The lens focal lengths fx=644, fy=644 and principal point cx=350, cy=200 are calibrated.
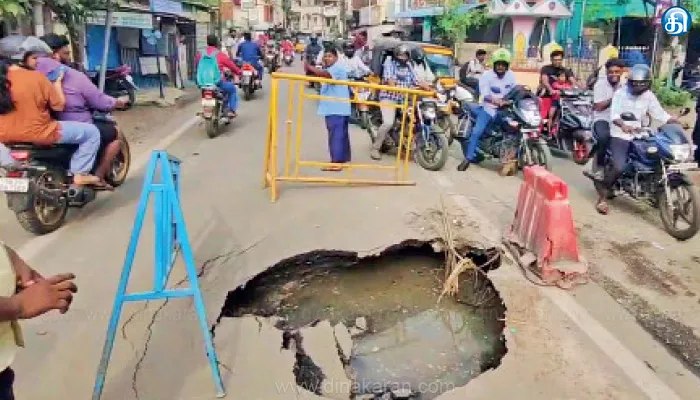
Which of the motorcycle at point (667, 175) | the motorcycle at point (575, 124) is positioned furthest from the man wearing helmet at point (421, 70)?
the motorcycle at point (667, 175)

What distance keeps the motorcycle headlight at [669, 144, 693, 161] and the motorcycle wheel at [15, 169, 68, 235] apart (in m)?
A: 5.34

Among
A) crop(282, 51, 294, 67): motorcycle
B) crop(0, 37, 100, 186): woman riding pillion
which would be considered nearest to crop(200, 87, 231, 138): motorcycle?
crop(0, 37, 100, 186): woman riding pillion

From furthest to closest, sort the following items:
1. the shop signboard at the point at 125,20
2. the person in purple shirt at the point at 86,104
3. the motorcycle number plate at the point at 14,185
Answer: the shop signboard at the point at 125,20 < the person in purple shirt at the point at 86,104 < the motorcycle number plate at the point at 14,185

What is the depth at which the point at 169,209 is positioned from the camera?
3111mm

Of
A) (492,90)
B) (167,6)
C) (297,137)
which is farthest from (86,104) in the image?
(167,6)

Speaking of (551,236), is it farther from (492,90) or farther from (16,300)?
(492,90)

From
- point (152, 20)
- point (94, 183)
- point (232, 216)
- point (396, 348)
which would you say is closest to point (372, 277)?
point (396, 348)

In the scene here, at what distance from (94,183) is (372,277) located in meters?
2.74

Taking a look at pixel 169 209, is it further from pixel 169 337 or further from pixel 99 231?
pixel 99 231

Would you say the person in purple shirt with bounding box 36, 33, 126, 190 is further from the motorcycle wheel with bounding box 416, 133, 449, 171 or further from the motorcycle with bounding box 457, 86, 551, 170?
the motorcycle with bounding box 457, 86, 551, 170

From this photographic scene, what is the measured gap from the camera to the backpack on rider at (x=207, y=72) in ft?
34.2

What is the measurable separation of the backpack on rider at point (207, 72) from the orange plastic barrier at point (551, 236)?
682 cm

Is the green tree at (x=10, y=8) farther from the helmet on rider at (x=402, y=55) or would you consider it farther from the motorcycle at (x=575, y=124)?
the motorcycle at (x=575, y=124)

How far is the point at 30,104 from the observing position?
5.26m
